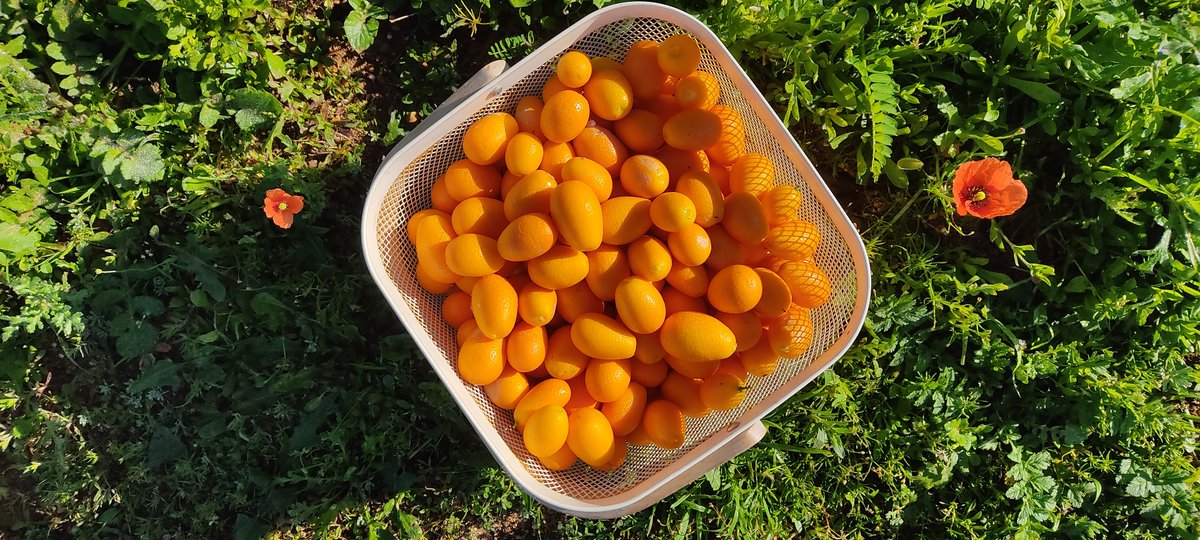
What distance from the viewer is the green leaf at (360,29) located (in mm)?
2422

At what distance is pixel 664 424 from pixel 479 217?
793 mm

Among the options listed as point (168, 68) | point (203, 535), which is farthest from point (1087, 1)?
point (203, 535)

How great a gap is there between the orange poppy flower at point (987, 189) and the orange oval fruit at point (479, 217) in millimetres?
1506

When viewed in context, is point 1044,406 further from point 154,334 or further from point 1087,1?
point 154,334

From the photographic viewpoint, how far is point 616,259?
1987mm

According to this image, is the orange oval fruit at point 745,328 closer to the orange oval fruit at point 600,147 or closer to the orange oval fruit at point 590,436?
the orange oval fruit at point 590,436

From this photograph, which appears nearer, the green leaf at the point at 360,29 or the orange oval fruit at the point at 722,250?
the orange oval fruit at the point at 722,250

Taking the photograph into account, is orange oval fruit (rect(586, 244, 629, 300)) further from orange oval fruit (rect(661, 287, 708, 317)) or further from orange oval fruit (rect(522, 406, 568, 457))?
orange oval fruit (rect(522, 406, 568, 457))

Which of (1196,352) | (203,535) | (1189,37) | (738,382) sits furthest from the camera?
(1196,352)

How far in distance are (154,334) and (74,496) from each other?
2.31ft

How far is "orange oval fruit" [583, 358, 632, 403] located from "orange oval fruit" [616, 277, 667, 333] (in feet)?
0.45

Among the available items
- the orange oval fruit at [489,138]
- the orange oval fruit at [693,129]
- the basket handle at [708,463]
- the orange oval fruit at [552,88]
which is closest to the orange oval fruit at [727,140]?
the orange oval fruit at [693,129]

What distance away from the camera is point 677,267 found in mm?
2008

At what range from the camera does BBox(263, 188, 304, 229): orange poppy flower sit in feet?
7.30
